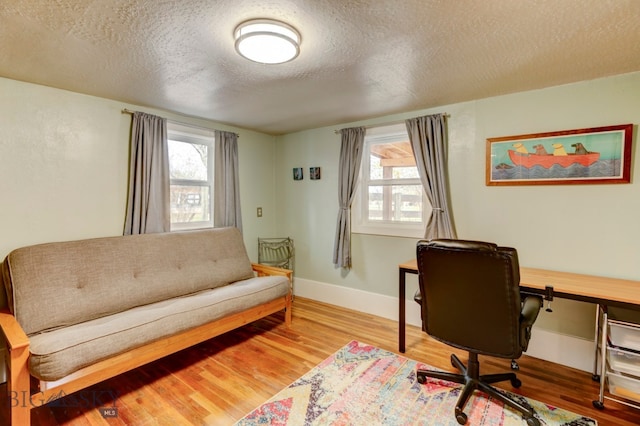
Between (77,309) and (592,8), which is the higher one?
(592,8)

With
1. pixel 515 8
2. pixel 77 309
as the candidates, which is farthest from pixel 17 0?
pixel 515 8

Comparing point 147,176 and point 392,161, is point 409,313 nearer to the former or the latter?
point 392,161

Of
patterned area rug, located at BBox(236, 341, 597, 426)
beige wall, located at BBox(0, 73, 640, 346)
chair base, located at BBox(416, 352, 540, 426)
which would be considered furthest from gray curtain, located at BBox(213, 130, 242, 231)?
chair base, located at BBox(416, 352, 540, 426)

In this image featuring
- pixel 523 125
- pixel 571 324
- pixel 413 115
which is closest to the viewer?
pixel 571 324

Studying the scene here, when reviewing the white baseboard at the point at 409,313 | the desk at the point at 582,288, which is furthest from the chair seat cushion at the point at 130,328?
the desk at the point at 582,288

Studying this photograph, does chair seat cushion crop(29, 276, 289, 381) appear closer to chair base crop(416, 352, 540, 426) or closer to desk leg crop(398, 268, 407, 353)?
desk leg crop(398, 268, 407, 353)

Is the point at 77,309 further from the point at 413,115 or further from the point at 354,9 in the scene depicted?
the point at 413,115

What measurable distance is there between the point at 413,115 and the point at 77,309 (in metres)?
3.30

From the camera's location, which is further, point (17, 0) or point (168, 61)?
point (168, 61)

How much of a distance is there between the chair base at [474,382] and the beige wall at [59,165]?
2969mm

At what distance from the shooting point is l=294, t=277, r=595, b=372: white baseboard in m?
2.34

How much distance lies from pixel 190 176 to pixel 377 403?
284 cm

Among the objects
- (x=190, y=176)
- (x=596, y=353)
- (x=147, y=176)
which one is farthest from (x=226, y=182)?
(x=596, y=353)

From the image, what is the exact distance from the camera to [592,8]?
1390mm
